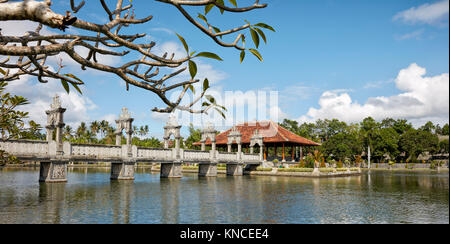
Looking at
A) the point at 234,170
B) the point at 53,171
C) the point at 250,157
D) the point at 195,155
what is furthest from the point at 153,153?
the point at 250,157

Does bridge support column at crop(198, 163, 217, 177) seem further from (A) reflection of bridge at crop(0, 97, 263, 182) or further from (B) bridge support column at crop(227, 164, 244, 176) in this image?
(B) bridge support column at crop(227, 164, 244, 176)

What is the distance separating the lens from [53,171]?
81.4 feet

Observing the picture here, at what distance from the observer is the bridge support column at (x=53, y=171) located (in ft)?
81.6

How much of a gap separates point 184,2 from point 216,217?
11.1 m

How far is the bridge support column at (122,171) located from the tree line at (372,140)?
168ft

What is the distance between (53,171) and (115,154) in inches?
222

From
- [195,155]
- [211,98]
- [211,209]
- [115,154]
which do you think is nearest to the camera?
[211,98]

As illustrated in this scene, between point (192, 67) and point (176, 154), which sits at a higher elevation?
point (192, 67)

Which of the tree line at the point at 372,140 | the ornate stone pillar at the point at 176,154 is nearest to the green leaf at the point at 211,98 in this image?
the ornate stone pillar at the point at 176,154

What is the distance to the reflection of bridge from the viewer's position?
23.7 meters

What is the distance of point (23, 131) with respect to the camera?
6289mm

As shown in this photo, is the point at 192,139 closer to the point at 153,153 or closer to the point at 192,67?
the point at 153,153

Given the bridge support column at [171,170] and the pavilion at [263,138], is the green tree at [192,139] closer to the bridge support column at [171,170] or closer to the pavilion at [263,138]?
the pavilion at [263,138]
